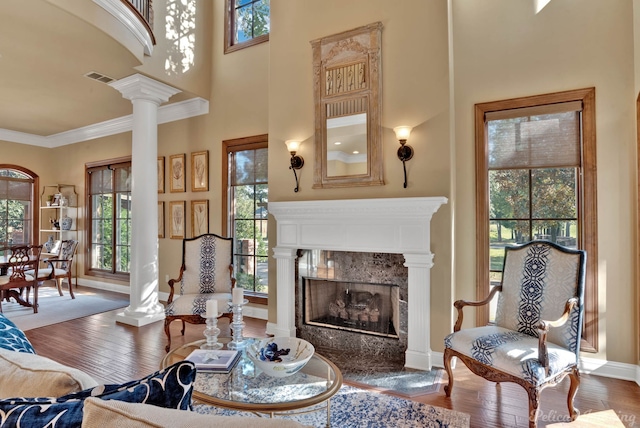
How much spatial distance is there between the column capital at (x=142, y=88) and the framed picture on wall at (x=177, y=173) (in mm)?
993

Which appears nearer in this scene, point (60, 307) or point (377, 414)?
point (377, 414)

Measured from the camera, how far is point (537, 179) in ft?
10.3

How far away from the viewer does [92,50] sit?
3.46 m

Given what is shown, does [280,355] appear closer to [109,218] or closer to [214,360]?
[214,360]

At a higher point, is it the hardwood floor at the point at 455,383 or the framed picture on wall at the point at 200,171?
the framed picture on wall at the point at 200,171

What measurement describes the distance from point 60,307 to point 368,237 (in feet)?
15.8

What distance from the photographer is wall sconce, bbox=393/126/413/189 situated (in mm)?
3070

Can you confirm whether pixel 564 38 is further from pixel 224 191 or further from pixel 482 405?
pixel 224 191

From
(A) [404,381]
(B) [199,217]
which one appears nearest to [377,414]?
(A) [404,381]

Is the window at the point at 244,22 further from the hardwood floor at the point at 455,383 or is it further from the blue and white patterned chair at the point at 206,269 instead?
the hardwood floor at the point at 455,383

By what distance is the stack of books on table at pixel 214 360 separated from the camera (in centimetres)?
200

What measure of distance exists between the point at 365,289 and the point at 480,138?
72.1 inches

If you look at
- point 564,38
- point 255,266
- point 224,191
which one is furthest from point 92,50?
point 564,38

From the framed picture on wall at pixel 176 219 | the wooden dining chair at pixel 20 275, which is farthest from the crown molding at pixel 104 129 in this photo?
the wooden dining chair at pixel 20 275
